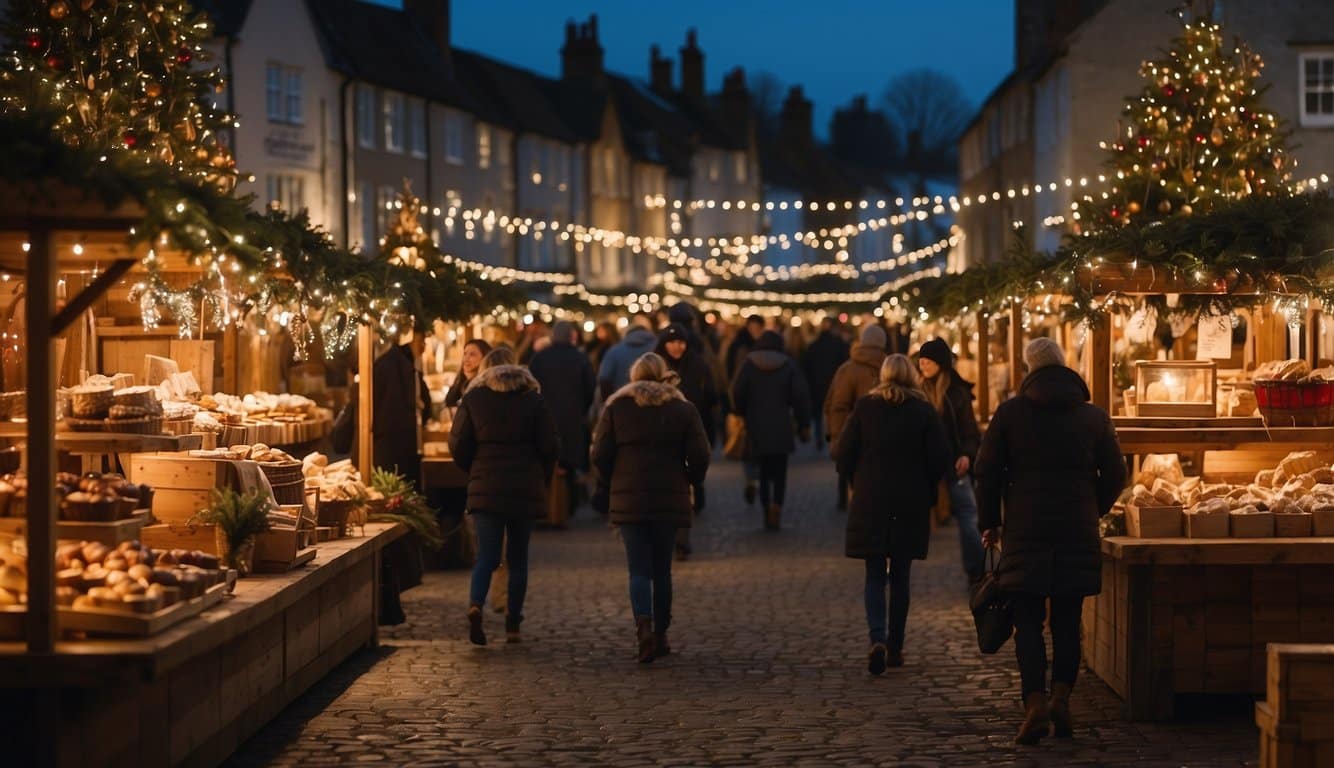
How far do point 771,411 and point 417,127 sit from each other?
31589mm

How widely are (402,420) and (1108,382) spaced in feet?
18.7

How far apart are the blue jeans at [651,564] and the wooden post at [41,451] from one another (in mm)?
5208

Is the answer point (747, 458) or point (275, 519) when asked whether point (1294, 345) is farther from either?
point (275, 519)

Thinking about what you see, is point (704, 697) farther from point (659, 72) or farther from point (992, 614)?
point (659, 72)

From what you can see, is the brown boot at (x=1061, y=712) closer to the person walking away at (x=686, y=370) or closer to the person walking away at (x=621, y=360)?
the person walking away at (x=686, y=370)

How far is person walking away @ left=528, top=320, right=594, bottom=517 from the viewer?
2003cm

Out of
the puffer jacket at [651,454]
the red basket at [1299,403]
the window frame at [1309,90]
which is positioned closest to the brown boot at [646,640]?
the puffer jacket at [651,454]

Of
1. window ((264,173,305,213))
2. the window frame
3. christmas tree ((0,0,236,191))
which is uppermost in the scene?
the window frame

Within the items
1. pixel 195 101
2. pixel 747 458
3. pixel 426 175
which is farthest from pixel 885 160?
pixel 195 101

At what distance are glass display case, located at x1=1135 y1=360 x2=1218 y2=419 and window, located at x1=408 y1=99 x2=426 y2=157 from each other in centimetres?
3829

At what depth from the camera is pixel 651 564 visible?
41.6ft

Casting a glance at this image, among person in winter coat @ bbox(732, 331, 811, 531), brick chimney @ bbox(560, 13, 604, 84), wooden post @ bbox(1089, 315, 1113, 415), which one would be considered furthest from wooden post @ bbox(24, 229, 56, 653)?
brick chimney @ bbox(560, 13, 604, 84)

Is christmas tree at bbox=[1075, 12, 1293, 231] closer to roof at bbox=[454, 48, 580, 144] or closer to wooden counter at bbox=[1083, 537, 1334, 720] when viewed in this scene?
wooden counter at bbox=[1083, 537, 1334, 720]

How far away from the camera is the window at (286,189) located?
4072 cm
